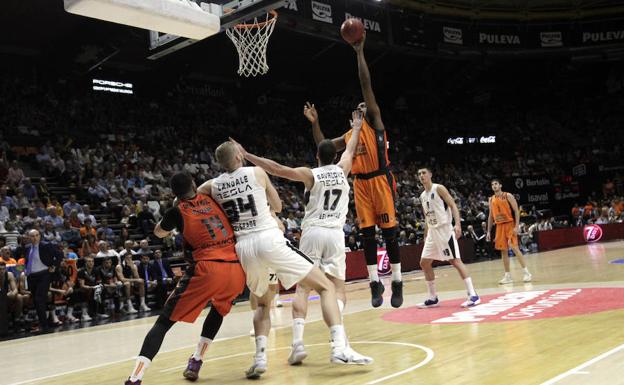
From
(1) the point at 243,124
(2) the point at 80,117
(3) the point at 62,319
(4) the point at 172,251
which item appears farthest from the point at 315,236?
(1) the point at 243,124

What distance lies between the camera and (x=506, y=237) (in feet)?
38.6

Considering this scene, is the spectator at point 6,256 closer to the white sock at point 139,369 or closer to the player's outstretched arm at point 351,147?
the white sock at point 139,369

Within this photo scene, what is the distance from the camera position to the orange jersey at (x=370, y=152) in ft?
21.4

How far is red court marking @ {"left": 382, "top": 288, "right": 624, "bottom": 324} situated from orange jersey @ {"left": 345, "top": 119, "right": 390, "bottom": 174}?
6.54 ft

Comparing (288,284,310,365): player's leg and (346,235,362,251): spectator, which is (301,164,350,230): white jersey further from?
(346,235,362,251): spectator

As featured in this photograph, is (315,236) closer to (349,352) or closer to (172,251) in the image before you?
(349,352)

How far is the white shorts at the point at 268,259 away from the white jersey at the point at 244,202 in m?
0.07

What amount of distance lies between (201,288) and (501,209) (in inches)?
341

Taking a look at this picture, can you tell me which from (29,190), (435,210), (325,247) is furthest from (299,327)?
(29,190)

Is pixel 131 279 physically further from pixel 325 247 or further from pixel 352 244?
pixel 325 247

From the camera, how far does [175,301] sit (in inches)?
183

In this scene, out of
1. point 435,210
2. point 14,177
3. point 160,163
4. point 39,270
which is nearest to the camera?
point 435,210

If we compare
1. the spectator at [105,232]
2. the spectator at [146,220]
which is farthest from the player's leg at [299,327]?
the spectator at [146,220]

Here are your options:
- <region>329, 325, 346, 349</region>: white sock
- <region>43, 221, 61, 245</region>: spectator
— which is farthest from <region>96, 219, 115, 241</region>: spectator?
<region>329, 325, 346, 349</region>: white sock
